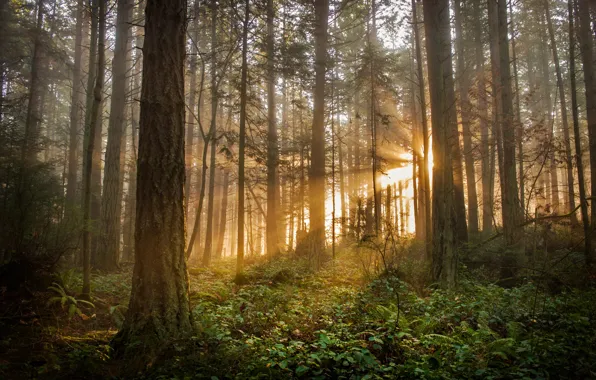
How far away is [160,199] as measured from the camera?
14.7 ft

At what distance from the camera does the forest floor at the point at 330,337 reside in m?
3.59

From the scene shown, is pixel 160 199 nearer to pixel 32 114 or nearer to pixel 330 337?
pixel 330 337

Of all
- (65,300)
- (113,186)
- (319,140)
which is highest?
(319,140)

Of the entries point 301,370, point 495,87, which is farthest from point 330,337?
point 495,87

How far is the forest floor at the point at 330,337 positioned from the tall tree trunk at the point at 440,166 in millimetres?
1113

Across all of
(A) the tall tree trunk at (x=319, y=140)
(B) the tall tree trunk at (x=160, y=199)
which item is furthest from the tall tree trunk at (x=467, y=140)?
(B) the tall tree trunk at (x=160, y=199)

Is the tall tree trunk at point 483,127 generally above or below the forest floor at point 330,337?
above

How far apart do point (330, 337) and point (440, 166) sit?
5.68m

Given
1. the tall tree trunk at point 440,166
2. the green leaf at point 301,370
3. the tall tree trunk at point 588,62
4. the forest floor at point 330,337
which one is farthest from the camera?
the tall tree trunk at point 588,62

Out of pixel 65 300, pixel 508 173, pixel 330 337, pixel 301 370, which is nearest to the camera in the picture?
pixel 301 370

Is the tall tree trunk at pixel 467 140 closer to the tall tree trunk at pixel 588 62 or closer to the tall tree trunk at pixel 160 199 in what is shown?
the tall tree trunk at pixel 588 62

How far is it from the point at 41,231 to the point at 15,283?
1698 mm

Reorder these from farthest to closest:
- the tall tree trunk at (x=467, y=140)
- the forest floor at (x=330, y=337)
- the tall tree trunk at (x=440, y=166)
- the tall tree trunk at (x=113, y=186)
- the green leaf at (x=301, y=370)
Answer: the tall tree trunk at (x=467, y=140)
the tall tree trunk at (x=113, y=186)
the tall tree trunk at (x=440, y=166)
the forest floor at (x=330, y=337)
the green leaf at (x=301, y=370)

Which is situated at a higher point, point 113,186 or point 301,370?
point 113,186
